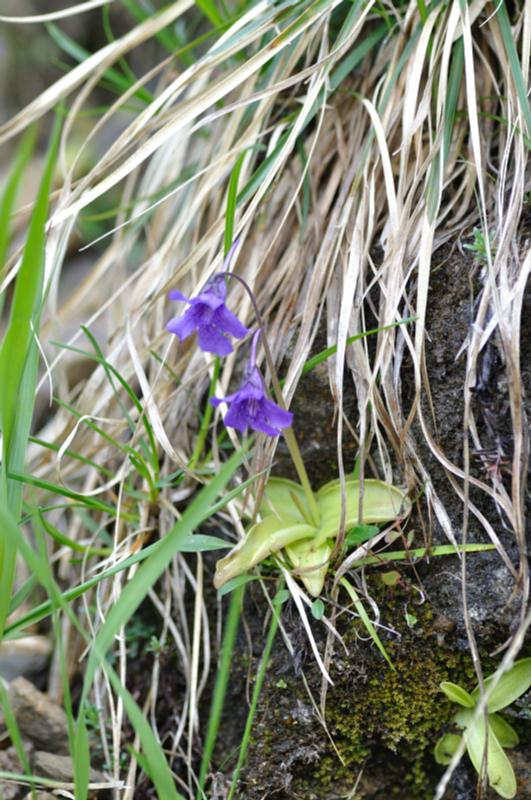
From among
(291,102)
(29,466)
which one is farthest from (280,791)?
(291,102)

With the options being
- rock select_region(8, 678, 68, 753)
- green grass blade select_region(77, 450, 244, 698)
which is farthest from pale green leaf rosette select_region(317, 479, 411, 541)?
rock select_region(8, 678, 68, 753)

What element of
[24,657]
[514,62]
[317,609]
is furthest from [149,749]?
[514,62]

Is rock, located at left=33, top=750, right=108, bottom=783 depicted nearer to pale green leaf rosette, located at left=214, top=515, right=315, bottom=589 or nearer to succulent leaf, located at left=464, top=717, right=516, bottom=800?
pale green leaf rosette, located at left=214, top=515, right=315, bottom=589

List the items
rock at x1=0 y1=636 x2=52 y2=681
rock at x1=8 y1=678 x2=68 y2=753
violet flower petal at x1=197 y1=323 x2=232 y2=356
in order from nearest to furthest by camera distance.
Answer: violet flower petal at x1=197 y1=323 x2=232 y2=356 → rock at x1=8 y1=678 x2=68 y2=753 → rock at x1=0 y1=636 x2=52 y2=681

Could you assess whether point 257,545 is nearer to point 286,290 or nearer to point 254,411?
point 254,411

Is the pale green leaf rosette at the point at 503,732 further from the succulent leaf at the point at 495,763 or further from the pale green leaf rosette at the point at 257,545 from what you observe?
the pale green leaf rosette at the point at 257,545

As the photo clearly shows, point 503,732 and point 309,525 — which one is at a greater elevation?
point 309,525

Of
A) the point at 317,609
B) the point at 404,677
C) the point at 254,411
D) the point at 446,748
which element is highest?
the point at 254,411

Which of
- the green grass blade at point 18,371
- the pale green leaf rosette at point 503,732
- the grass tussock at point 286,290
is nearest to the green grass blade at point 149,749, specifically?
the grass tussock at point 286,290
